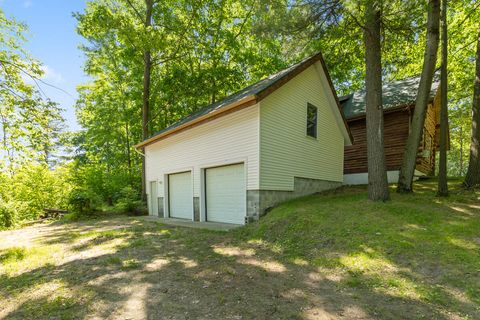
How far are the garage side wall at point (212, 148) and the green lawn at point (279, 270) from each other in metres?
2.53

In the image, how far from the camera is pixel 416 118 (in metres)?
8.02

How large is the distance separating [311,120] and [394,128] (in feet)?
17.0

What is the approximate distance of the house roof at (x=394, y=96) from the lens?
1241cm

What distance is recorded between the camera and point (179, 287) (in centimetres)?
362

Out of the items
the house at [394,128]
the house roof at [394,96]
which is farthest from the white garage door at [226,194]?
the house roof at [394,96]

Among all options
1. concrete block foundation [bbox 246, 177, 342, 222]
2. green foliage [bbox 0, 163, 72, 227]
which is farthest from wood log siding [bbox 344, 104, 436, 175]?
green foliage [bbox 0, 163, 72, 227]

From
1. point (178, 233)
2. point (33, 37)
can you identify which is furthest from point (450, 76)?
point (33, 37)

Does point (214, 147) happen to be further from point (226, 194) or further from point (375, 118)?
point (375, 118)

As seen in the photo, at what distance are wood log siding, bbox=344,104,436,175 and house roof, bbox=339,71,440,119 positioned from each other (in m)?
0.40

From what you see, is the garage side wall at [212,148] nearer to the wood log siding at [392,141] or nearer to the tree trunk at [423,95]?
the tree trunk at [423,95]

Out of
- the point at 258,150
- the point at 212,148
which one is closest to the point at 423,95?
the point at 258,150

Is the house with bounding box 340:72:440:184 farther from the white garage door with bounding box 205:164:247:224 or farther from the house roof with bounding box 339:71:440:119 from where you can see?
the white garage door with bounding box 205:164:247:224

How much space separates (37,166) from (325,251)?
60.3 ft

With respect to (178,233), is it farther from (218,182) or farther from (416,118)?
(416,118)
